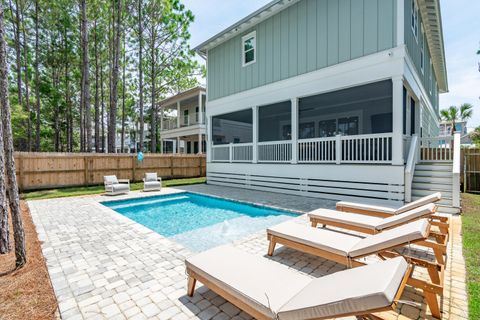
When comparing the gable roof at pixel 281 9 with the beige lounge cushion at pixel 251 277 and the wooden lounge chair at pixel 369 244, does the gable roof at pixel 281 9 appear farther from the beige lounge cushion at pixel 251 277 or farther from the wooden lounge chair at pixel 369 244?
the beige lounge cushion at pixel 251 277

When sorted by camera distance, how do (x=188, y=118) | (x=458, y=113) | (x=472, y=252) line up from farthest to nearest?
→ (x=458, y=113) → (x=188, y=118) → (x=472, y=252)

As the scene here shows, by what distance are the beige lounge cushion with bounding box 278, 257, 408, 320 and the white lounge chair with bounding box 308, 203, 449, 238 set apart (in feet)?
6.86

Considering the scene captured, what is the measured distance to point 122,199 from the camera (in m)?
9.29

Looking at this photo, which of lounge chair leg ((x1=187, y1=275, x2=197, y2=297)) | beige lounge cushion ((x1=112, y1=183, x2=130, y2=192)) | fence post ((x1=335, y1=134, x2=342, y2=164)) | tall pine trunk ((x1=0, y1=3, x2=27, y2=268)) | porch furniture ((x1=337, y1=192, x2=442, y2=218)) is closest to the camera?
lounge chair leg ((x1=187, y1=275, x2=197, y2=297))

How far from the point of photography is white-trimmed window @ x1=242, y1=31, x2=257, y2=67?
37.2 ft

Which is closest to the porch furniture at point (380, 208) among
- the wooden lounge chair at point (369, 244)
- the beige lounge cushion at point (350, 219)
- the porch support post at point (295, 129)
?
the beige lounge cushion at point (350, 219)

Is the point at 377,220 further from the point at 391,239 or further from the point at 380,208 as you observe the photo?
the point at 391,239

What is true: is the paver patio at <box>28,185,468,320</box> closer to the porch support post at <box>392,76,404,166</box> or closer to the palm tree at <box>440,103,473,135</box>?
the porch support post at <box>392,76,404,166</box>

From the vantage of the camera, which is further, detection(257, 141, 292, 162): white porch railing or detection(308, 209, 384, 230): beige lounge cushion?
detection(257, 141, 292, 162): white porch railing

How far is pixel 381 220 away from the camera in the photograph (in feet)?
14.8

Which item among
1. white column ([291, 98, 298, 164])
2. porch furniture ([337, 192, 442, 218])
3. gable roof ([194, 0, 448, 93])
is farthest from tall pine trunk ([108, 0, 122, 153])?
porch furniture ([337, 192, 442, 218])

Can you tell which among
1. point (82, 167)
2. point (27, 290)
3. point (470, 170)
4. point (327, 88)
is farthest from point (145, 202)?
point (470, 170)

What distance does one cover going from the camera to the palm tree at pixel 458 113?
96.9 feet

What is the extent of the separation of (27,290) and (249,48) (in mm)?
11827
